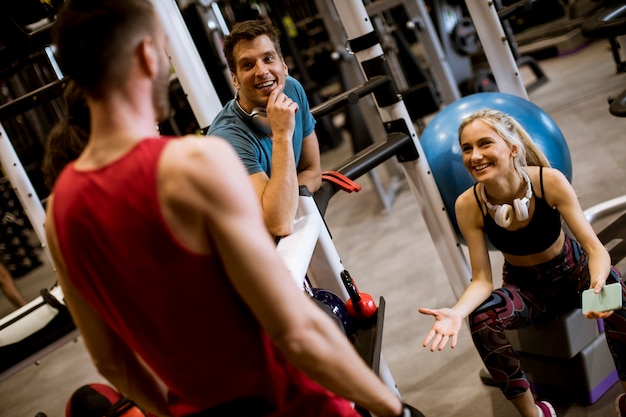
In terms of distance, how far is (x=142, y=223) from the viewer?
887 millimetres

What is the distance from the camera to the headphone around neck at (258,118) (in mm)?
1983

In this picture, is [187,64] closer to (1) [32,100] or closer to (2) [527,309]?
(1) [32,100]

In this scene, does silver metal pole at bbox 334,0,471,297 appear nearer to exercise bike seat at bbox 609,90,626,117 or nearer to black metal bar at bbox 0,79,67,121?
exercise bike seat at bbox 609,90,626,117

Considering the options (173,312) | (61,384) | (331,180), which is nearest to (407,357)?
(331,180)

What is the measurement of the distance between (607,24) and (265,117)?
1.49 meters

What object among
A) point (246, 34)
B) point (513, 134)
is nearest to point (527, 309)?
point (513, 134)

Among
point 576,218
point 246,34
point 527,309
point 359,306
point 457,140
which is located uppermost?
point 246,34

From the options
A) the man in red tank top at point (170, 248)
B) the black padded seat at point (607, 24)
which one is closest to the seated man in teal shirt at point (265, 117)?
the man in red tank top at point (170, 248)

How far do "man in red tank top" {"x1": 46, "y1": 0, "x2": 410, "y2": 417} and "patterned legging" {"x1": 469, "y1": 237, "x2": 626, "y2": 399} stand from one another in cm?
111

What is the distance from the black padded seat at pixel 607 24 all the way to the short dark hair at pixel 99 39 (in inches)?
84.8

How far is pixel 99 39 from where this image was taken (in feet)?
2.99

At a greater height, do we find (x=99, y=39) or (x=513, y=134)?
(x=99, y=39)

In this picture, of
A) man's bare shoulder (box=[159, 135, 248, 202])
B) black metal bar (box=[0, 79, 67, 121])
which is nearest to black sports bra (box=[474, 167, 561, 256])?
man's bare shoulder (box=[159, 135, 248, 202])

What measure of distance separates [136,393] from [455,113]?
2.06 metres
